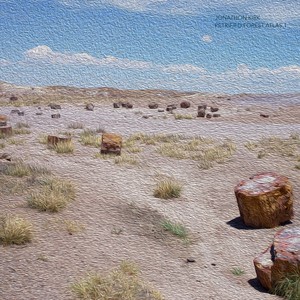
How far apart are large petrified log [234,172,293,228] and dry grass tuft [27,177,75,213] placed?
11.9ft

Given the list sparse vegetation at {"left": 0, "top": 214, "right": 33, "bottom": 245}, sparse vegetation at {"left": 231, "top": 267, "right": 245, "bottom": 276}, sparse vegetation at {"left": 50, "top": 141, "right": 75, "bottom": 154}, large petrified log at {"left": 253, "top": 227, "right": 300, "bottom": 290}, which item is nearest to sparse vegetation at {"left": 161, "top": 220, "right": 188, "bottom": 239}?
sparse vegetation at {"left": 231, "top": 267, "right": 245, "bottom": 276}

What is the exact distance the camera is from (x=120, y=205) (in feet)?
34.7

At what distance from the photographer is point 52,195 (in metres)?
9.87

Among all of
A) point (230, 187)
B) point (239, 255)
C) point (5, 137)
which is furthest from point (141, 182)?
point (5, 137)

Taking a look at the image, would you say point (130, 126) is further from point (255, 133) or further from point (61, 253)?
point (61, 253)

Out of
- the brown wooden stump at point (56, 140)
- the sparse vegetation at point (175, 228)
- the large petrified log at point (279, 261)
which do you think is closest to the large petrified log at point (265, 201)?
the sparse vegetation at point (175, 228)

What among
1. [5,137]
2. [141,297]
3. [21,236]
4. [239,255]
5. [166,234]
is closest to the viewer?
[141,297]

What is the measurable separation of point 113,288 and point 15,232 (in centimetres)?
237

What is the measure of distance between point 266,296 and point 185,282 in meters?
1.18

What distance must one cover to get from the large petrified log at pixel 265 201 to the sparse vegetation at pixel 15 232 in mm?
4334

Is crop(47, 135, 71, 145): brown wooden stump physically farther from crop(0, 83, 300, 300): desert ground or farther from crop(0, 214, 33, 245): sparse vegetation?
crop(0, 214, 33, 245): sparse vegetation

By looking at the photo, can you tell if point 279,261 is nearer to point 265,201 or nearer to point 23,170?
point 265,201

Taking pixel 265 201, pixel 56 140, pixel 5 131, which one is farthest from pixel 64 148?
pixel 265 201

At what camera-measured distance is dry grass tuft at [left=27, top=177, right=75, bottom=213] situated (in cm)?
962
